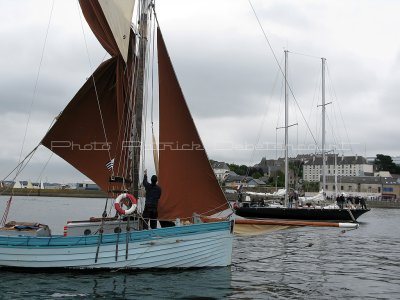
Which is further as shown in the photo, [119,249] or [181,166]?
[181,166]

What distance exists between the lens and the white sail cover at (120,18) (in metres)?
18.8

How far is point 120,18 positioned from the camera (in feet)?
62.2

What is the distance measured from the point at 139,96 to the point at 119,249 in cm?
593

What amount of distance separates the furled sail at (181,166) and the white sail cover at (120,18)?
1612 millimetres

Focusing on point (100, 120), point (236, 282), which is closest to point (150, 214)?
point (236, 282)

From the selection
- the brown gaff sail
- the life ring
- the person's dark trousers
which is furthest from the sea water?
the brown gaff sail

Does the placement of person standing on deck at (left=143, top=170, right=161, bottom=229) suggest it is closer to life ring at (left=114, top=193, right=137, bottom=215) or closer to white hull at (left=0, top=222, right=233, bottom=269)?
life ring at (left=114, top=193, right=137, bottom=215)

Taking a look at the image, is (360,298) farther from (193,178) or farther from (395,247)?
(395,247)

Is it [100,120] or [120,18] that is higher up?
[120,18]

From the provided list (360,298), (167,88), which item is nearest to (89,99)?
(167,88)

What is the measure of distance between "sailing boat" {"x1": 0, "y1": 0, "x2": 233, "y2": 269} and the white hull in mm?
34

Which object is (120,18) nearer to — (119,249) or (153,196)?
(153,196)

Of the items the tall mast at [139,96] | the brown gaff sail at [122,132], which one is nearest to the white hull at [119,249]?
the brown gaff sail at [122,132]

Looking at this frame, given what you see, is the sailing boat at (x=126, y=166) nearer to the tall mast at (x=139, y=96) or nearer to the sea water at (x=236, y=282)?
the tall mast at (x=139, y=96)
